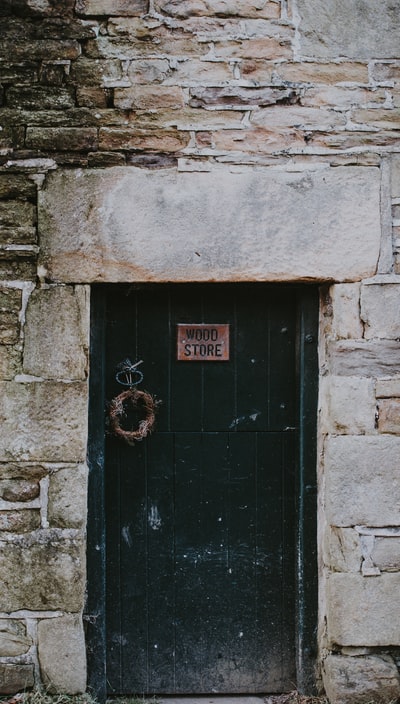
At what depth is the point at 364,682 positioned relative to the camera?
311cm

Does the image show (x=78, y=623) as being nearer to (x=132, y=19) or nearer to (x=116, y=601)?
(x=116, y=601)

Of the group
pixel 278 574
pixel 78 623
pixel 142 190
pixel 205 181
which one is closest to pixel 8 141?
pixel 142 190

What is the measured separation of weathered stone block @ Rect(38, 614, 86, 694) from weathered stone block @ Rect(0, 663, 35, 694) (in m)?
0.06

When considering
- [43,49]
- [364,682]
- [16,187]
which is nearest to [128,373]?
[16,187]

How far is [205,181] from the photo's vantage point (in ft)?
10.2

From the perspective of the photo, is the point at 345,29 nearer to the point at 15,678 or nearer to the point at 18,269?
the point at 18,269

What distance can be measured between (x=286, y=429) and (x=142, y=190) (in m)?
1.33

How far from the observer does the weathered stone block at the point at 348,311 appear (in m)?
3.12

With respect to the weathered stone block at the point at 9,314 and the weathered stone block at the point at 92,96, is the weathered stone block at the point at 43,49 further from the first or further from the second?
the weathered stone block at the point at 9,314

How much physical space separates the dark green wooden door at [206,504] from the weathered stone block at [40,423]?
0.28 meters

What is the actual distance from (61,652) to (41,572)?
365 mm

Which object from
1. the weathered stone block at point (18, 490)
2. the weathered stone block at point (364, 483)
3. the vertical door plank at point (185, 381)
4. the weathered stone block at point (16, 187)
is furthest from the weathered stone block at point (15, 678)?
the weathered stone block at point (16, 187)

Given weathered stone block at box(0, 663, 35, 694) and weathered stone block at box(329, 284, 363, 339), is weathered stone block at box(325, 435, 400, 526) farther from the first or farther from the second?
weathered stone block at box(0, 663, 35, 694)

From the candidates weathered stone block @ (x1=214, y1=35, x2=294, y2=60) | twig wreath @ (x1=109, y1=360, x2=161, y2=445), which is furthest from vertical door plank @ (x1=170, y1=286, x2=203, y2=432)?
weathered stone block @ (x1=214, y1=35, x2=294, y2=60)
